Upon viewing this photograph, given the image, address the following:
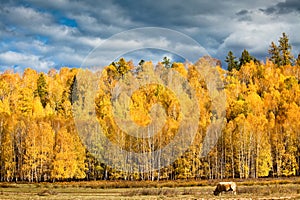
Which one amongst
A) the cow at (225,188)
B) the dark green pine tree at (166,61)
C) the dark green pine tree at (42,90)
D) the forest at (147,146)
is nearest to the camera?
the cow at (225,188)

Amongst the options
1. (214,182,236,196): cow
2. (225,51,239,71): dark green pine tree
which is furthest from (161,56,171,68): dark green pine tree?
(214,182,236,196): cow

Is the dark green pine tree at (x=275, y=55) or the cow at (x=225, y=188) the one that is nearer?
the cow at (x=225, y=188)

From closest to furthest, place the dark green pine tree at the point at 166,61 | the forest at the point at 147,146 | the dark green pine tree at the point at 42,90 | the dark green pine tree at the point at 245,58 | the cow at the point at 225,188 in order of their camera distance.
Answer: the cow at the point at 225,188, the forest at the point at 147,146, the dark green pine tree at the point at 42,90, the dark green pine tree at the point at 166,61, the dark green pine tree at the point at 245,58

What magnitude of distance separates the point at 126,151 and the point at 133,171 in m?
4.18

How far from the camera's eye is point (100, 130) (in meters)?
93.7

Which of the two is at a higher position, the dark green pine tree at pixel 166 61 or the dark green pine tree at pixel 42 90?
the dark green pine tree at pixel 166 61

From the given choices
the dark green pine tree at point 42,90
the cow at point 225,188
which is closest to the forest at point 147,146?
the dark green pine tree at point 42,90

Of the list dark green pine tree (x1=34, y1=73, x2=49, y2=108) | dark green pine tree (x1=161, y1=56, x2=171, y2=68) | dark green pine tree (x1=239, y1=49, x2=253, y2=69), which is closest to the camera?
dark green pine tree (x1=34, y1=73, x2=49, y2=108)

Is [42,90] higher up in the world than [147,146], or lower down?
higher up

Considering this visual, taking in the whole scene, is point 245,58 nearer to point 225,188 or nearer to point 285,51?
point 285,51

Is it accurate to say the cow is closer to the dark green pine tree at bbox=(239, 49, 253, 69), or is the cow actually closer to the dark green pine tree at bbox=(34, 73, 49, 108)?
the dark green pine tree at bbox=(34, 73, 49, 108)

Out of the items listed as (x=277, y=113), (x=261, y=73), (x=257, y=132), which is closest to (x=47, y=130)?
(x=257, y=132)

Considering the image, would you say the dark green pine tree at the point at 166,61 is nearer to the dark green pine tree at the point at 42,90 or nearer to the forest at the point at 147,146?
the dark green pine tree at the point at 42,90

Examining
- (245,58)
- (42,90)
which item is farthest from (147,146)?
(245,58)
